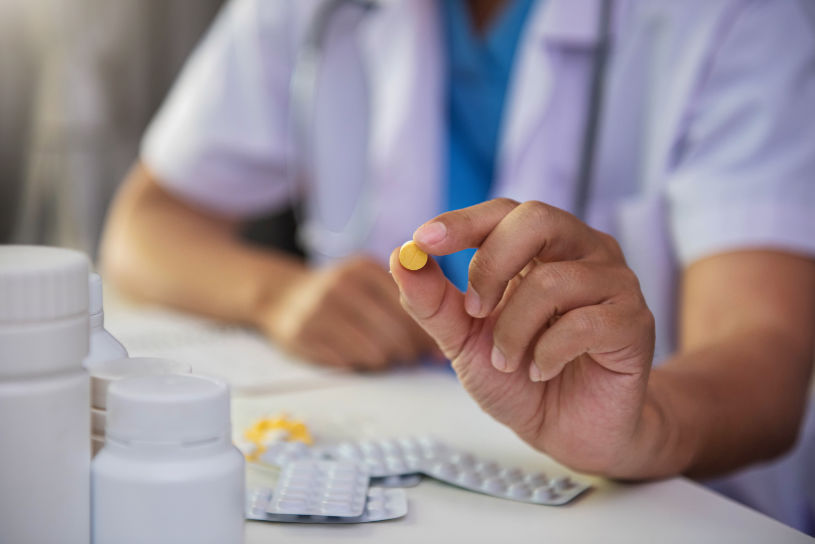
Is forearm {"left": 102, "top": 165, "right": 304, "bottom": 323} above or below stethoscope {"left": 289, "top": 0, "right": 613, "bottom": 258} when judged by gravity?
below

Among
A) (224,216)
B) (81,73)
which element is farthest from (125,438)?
(81,73)

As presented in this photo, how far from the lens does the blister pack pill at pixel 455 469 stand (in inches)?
18.0

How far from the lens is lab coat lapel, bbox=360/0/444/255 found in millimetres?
935

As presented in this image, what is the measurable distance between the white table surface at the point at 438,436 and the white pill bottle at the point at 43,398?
0.36 feet

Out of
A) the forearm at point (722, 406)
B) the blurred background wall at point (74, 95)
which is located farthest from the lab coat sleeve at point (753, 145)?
the blurred background wall at point (74, 95)

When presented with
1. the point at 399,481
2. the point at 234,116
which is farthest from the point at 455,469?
the point at 234,116

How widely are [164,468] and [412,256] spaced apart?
0.51 ft

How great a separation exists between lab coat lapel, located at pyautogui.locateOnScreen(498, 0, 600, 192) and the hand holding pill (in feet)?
1.38

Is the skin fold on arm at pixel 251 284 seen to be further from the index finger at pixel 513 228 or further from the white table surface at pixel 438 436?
the index finger at pixel 513 228

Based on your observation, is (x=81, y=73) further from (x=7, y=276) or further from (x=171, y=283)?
(x=7, y=276)

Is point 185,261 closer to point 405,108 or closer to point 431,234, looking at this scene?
point 405,108

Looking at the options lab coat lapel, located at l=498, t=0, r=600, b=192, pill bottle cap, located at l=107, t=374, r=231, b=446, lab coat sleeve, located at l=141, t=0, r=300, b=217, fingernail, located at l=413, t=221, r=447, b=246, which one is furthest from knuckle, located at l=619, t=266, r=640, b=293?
lab coat sleeve, located at l=141, t=0, r=300, b=217

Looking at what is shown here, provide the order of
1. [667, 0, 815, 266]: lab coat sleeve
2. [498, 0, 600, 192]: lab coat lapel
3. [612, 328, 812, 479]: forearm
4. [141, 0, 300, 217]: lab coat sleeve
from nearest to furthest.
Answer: [612, 328, 812, 479]: forearm, [667, 0, 815, 266]: lab coat sleeve, [498, 0, 600, 192]: lab coat lapel, [141, 0, 300, 217]: lab coat sleeve

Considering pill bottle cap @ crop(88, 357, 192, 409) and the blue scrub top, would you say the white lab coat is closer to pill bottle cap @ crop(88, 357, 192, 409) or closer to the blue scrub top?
the blue scrub top
